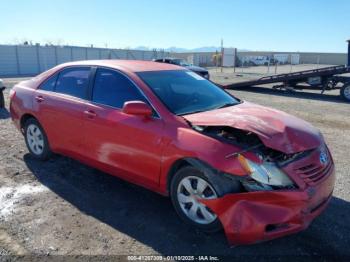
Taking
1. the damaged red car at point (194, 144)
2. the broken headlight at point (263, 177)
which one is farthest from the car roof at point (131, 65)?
the broken headlight at point (263, 177)

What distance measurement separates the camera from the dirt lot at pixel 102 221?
3.28 meters

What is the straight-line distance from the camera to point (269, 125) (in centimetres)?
348

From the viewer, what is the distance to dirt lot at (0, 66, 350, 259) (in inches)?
129

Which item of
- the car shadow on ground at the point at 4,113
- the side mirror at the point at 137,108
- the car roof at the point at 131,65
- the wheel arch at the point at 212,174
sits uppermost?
the car roof at the point at 131,65

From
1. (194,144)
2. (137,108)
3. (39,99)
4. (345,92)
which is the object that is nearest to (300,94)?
(345,92)

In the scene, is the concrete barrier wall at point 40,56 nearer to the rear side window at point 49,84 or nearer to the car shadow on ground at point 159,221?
the rear side window at point 49,84

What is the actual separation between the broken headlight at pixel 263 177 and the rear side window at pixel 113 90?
1421 mm

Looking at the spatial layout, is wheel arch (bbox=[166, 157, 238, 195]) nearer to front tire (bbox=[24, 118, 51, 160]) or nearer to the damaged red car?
the damaged red car

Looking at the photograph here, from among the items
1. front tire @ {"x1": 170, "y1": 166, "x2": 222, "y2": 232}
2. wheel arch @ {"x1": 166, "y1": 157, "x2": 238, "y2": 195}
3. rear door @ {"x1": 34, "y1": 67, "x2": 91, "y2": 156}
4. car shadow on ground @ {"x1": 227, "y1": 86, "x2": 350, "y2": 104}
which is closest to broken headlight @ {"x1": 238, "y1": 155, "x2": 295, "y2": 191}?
wheel arch @ {"x1": 166, "y1": 157, "x2": 238, "y2": 195}

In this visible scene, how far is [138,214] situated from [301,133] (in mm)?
1915

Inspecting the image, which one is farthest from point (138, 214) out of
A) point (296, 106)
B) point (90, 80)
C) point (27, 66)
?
point (27, 66)

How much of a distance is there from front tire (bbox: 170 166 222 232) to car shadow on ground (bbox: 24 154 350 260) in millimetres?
131

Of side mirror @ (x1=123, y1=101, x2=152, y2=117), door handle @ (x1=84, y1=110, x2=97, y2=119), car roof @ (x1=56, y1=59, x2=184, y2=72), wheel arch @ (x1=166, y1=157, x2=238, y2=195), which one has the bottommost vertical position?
wheel arch @ (x1=166, y1=157, x2=238, y2=195)

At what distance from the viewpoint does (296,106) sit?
12.4 m
